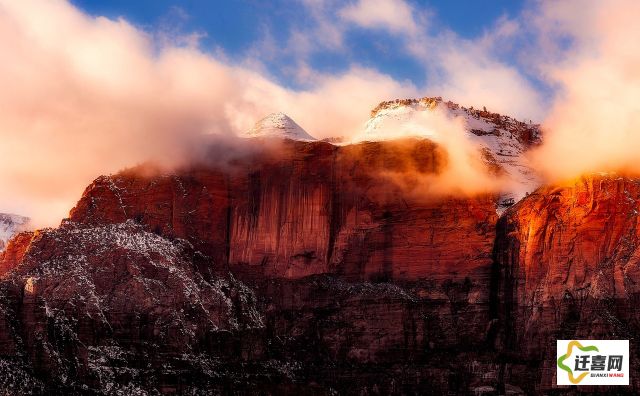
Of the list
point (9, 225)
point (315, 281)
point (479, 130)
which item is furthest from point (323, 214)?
point (9, 225)

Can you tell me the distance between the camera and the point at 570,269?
132625 millimetres

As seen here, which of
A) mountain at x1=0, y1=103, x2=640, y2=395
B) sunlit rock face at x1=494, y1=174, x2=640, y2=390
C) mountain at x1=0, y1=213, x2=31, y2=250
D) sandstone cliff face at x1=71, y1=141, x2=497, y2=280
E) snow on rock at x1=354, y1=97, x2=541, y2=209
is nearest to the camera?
mountain at x1=0, y1=103, x2=640, y2=395

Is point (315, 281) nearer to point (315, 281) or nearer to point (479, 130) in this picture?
point (315, 281)

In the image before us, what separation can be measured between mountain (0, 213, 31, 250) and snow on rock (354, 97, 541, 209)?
46959 mm

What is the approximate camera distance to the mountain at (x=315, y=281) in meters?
127

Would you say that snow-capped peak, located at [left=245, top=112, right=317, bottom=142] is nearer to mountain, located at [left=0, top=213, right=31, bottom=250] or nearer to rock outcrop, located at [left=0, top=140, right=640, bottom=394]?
rock outcrop, located at [left=0, top=140, right=640, bottom=394]

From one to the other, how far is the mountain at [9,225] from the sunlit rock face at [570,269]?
67943mm

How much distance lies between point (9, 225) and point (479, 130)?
60.7 m

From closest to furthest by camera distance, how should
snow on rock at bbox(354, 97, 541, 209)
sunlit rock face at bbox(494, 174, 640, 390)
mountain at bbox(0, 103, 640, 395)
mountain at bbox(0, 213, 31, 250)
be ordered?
mountain at bbox(0, 103, 640, 395), sunlit rock face at bbox(494, 174, 640, 390), snow on rock at bbox(354, 97, 541, 209), mountain at bbox(0, 213, 31, 250)

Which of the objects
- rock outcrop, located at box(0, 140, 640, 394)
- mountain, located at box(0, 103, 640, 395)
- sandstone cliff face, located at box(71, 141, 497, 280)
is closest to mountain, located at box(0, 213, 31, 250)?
mountain, located at box(0, 103, 640, 395)

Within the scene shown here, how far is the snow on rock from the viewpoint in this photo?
150 metres

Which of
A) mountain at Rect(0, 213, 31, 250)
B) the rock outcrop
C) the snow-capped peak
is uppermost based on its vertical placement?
the snow-capped peak

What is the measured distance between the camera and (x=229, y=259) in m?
142

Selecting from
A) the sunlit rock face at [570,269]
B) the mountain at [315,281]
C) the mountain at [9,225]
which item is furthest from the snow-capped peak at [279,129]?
the mountain at [9,225]
